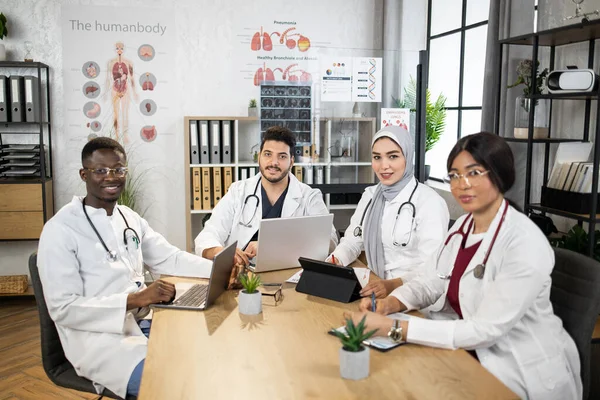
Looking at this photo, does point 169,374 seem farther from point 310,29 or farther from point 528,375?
point 310,29

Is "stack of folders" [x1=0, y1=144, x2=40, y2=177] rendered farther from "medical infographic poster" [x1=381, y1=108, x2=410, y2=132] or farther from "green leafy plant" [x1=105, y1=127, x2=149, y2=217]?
"medical infographic poster" [x1=381, y1=108, x2=410, y2=132]

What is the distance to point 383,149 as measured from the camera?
9.17ft

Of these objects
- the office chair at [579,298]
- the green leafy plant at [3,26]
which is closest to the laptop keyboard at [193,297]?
the office chair at [579,298]

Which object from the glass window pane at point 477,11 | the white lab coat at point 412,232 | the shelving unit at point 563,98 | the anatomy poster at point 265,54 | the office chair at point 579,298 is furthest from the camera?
the anatomy poster at point 265,54

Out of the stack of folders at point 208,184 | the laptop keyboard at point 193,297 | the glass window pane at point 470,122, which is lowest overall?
the laptop keyboard at point 193,297

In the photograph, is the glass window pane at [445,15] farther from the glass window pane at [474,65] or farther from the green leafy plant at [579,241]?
the green leafy plant at [579,241]

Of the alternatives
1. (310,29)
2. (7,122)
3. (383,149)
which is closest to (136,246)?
(383,149)

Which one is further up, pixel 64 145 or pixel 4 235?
pixel 64 145

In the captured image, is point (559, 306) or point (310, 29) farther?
point (310, 29)

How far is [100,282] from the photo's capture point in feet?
7.29

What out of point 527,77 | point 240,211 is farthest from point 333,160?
point 240,211

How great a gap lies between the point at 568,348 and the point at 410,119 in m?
3.11

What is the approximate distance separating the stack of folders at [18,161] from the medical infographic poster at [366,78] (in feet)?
8.63

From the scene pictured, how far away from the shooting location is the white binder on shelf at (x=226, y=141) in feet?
16.8
